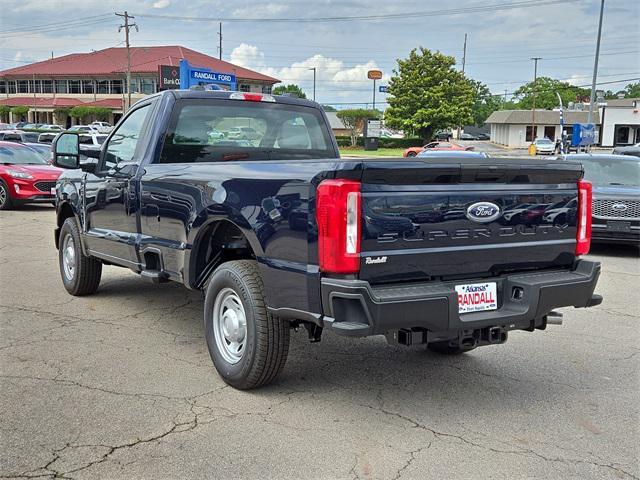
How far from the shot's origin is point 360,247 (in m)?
3.73

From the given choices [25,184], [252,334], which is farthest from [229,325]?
[25,184]

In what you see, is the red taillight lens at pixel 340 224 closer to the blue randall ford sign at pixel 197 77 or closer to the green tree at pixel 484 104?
the blue randall ford sign at pixel 197 77

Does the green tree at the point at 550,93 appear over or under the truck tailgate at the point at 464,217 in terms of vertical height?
over

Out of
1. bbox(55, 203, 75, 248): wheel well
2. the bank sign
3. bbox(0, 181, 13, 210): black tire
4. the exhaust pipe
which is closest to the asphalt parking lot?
the exhaust pipe

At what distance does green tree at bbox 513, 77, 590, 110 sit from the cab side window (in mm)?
123435

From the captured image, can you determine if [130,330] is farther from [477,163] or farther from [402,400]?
[477,163]

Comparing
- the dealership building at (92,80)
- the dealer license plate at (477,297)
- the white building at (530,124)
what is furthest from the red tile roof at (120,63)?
the dealer license plate at (477,297)

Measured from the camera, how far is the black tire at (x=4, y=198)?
52.9 feet

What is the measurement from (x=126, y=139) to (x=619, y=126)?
3190 inches

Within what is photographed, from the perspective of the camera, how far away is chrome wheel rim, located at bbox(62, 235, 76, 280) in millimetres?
7395

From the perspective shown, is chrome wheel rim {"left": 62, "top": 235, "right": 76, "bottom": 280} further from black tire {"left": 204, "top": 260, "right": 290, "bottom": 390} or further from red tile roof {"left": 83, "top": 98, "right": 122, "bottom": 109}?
A: red tile roof {"left": 83, "top": 98, "right": 122, "bottom": 109}

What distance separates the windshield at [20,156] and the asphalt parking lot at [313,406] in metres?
11.3

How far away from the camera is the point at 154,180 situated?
5488mm

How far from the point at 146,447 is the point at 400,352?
244cm
